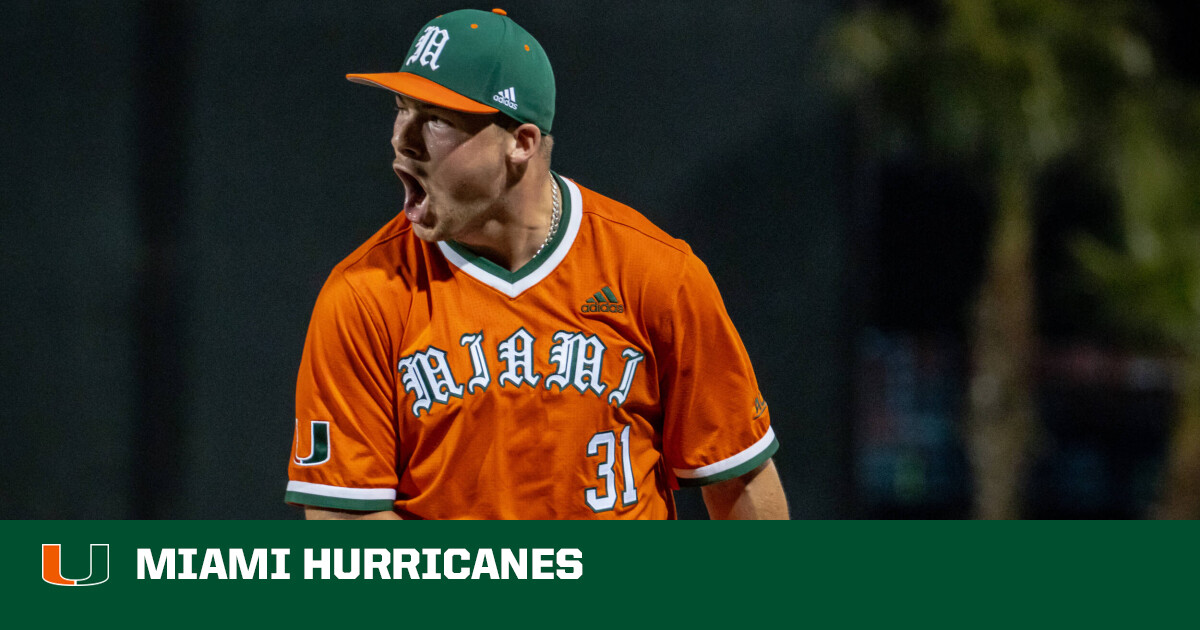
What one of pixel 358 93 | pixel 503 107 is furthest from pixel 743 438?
pixel 358 93

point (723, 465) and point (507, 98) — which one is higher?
point (507, 98)

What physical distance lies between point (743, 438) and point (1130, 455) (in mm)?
6214

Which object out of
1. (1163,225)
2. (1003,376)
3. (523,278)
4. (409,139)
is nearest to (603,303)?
(523,278)

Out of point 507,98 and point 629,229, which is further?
point 629,229

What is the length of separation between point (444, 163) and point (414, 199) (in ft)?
0.37

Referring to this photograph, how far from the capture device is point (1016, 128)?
6.57 meters

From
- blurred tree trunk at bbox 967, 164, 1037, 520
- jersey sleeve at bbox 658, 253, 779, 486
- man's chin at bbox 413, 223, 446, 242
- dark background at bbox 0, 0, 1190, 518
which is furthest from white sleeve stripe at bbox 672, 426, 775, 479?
blurred tree trunk at bbox 967, 164, 1037, 520

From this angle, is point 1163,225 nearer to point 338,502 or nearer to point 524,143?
point 524,143

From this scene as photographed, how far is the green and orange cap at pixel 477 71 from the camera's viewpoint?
2.40 meters

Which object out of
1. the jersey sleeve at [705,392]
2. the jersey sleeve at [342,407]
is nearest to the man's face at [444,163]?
the jersey sleeve at [342,407]

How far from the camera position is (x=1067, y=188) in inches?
291

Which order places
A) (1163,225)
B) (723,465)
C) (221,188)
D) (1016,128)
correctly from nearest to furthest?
(723,465)
(221,188)
(1016,128)
(1163,225)

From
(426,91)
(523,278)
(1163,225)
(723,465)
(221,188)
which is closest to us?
(426,91)

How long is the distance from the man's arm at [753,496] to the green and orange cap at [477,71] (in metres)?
0.93
